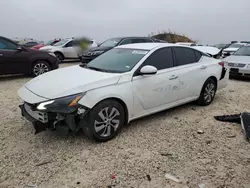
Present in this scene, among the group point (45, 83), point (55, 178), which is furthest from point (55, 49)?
point (55, 178)

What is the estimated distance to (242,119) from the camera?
169 inches

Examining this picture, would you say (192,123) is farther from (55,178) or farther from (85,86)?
(55,178)

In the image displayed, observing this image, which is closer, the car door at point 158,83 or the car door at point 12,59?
the car door at point 158,83

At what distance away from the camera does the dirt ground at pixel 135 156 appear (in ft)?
9.18

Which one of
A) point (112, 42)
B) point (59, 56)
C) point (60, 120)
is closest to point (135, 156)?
point (60, 120)

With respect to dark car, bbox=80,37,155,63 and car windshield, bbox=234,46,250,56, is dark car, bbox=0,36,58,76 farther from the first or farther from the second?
car windshield, bbox=234,46,250,56

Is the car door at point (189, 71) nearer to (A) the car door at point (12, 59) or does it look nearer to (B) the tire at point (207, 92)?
(B) the tire at point (207, 92)

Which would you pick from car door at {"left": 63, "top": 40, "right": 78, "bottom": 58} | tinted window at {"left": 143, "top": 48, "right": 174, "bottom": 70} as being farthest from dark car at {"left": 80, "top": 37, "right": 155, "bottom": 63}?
tinted window at {"left": 143, "top": 48, "right": 174, "bottom": 70}

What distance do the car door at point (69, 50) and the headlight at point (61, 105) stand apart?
11864mm

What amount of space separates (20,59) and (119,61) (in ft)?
16.8

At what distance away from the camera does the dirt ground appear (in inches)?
110

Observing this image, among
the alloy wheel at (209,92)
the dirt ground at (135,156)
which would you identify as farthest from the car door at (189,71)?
the dirt ground at (135,156)

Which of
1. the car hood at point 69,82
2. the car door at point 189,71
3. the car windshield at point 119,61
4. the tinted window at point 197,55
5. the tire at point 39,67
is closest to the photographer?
the car hood at point 69,82

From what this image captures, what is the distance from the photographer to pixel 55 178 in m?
2.83
